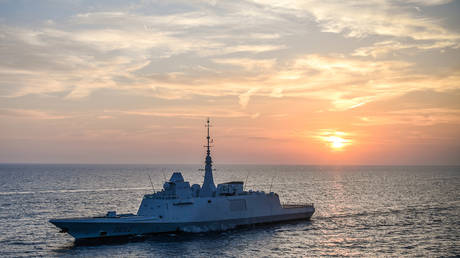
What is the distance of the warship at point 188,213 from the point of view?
44.6 metres

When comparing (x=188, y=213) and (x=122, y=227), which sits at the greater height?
(x=188, y=213)

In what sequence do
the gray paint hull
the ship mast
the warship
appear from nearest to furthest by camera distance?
1. the gray paint hull
2. the warship
3. the ship mast

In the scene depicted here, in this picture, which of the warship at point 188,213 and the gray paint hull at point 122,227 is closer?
the gray paint hull at point 122,227

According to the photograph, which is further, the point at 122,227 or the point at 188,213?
the point at 188,213

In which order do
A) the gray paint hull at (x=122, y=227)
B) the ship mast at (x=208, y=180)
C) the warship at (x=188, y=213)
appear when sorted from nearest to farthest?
the gray paint hull at (x=122, y=227) < the warship at (x=188, y=213) < the ship mast at (x=208, y=180)

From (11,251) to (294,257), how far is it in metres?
25.8

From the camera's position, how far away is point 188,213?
48.8 metres

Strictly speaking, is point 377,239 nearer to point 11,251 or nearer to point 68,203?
point 11,251

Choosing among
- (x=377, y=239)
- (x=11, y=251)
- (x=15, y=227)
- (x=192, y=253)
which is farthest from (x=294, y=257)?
(x=15, y=227)

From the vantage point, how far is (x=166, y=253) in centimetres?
3925

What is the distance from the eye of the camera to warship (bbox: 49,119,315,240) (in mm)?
44625

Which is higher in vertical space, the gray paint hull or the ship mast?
the ship mast

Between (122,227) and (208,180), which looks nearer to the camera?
(122,227)

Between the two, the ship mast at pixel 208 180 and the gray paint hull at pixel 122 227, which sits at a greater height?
the ship mast at pixel 208 180
